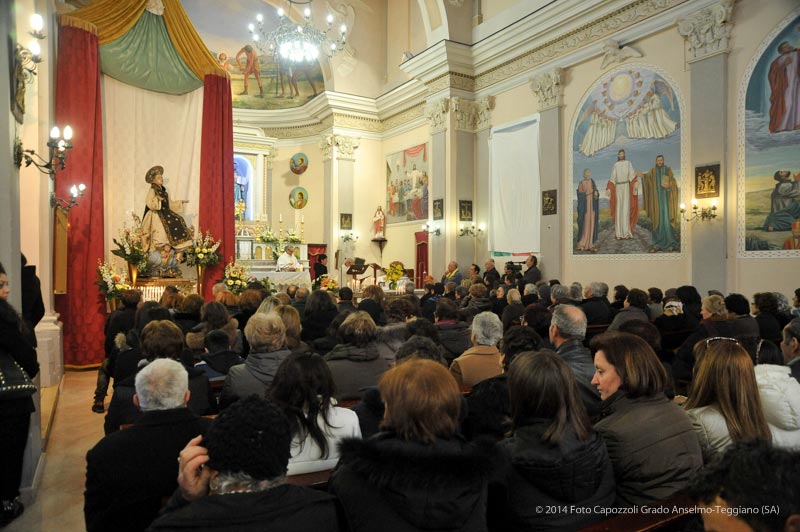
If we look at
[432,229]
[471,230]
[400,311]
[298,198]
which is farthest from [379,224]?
[400,311]

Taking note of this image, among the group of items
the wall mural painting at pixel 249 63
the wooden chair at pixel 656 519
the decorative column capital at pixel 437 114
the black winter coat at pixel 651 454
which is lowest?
the wooden chair at pixel 656 519

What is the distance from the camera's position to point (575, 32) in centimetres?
1241

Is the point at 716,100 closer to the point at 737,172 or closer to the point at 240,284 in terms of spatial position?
the point at 737,172

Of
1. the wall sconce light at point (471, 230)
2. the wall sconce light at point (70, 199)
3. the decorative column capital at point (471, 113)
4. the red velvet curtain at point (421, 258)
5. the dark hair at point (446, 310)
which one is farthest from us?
the red velvet curtain at point (421, 258)

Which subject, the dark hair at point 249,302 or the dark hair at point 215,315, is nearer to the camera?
the dark hair at point 215,315

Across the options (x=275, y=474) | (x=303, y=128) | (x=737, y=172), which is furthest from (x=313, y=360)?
(x=303, y=128)

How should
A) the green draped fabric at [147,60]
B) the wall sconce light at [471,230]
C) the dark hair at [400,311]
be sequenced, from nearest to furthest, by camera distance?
the dark hair at [400,311], the green draped fabric at [147,60], the wall sconce light at [471,230]

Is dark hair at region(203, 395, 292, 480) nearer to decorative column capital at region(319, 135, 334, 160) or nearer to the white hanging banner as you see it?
the white hanging banner

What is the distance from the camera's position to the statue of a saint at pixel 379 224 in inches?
779

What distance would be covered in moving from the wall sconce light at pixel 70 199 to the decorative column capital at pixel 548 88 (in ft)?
33.3

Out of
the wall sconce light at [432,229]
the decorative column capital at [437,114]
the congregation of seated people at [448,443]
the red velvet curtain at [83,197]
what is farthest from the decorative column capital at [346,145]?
the congregation of seated people at [448,443]

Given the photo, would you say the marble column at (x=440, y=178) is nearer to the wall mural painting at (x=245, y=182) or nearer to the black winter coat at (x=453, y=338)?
the wall mural painting at (x=245, y=182)

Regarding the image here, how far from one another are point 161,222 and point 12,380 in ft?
26.7

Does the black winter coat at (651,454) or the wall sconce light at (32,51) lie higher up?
the wall sconce light at (32,51)
